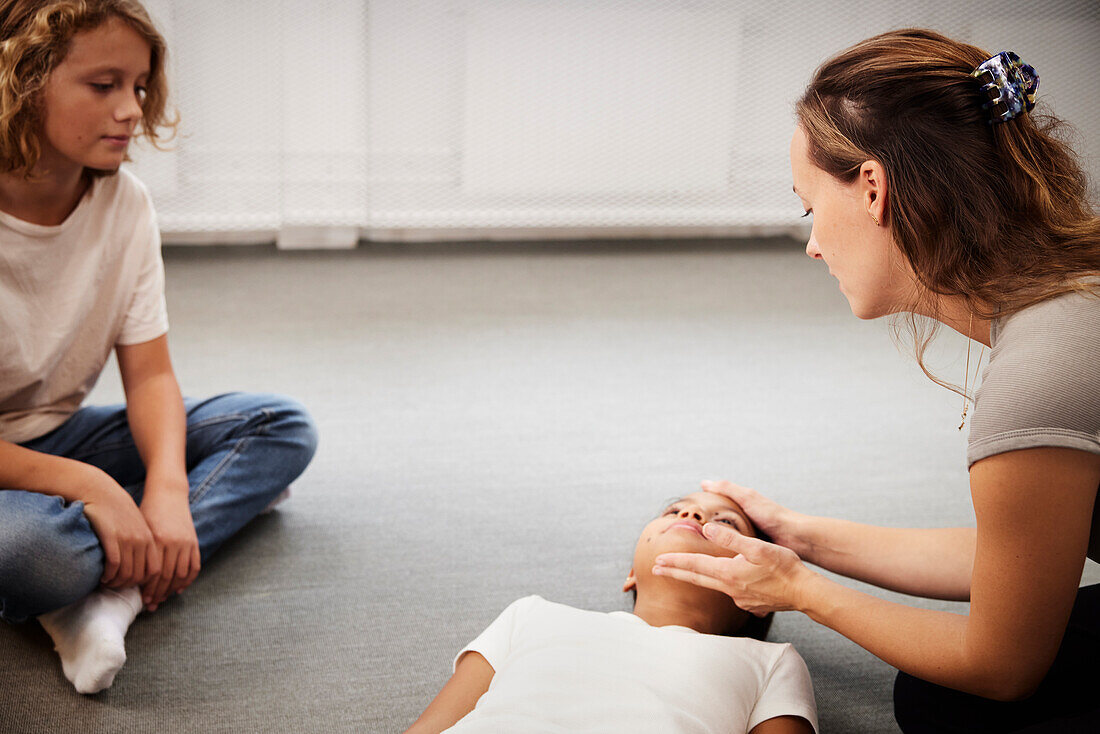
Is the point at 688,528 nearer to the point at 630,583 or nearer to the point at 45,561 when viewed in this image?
the point at 630,583

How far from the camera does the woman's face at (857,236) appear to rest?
2.78 feet

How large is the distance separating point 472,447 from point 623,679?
86 cm

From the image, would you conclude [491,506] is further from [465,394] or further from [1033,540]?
[1033,540]

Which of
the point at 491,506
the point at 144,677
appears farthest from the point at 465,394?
the point at 144,677

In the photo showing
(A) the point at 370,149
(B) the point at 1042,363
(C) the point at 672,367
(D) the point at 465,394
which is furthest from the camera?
(A) the point at 370,149

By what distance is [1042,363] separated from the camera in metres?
0.76

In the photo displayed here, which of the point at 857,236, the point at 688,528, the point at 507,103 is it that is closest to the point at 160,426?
the point at 688,528

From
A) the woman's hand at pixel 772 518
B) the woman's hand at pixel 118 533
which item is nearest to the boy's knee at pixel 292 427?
the woman's hand at pixel 118 533

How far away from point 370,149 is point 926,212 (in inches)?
88.4

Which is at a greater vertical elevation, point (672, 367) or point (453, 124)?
point (453, 124)

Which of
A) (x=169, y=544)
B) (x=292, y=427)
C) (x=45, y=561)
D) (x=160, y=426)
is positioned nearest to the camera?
(x=45, y=561)

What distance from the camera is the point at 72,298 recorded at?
1.24m

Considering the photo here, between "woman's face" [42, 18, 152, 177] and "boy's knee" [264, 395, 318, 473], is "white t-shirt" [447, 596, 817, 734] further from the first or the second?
"woman's face" [42, 18, 152, 177]

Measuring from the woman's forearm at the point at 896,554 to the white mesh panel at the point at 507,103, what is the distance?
1906 mm
